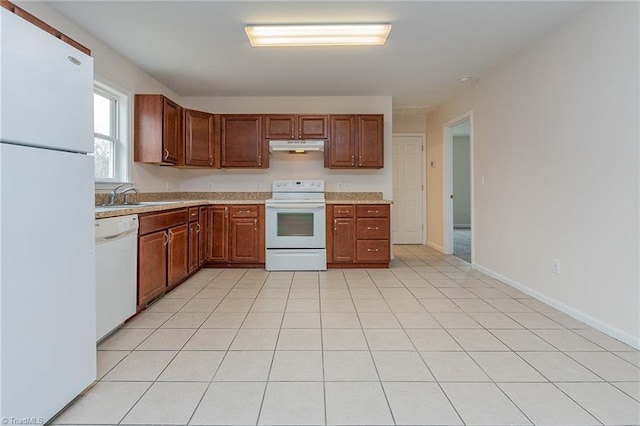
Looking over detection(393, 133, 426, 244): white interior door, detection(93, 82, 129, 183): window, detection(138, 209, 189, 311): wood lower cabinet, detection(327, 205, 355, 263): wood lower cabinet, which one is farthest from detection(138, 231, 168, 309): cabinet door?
detection(393, 133, 426, 244): white interior door

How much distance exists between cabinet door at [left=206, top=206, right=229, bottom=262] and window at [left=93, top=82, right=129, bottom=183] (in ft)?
3.70

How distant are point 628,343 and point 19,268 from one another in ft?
11.0

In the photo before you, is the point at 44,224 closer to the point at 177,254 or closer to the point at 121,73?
the point at 177,254

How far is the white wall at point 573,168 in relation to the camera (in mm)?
2211

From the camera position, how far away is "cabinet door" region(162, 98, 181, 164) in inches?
147

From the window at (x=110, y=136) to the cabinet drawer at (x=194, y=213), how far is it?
28.7 inches

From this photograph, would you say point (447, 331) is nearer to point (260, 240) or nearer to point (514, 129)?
point (514, 129)

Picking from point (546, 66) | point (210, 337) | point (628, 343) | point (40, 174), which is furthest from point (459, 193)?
point (40, 174)

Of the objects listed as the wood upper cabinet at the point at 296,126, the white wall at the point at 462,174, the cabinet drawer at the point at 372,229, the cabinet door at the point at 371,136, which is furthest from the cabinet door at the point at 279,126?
the white wall at the point at 462,174

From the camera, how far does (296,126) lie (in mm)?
4559

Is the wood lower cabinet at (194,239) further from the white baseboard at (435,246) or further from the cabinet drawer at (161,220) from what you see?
the white baseboard at (435,246)

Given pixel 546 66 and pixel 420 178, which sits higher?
pixel 546 66

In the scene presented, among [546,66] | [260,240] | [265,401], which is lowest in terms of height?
[265,401]

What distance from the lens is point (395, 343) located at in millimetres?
2193
